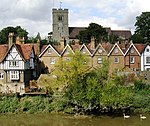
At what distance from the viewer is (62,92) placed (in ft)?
149

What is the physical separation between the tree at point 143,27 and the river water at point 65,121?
53.2 m

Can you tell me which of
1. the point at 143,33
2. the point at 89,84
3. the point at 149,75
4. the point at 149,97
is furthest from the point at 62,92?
the point at 143,33

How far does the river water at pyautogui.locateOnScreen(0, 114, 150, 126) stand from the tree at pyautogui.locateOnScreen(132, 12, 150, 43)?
53240 millimetres

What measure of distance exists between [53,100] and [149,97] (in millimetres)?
13115

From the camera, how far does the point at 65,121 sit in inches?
1601

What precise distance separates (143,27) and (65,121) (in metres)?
61.0

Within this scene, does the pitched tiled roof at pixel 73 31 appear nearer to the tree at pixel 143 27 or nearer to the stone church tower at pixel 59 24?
the stone church tower at pixel 59 24

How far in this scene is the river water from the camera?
129 feet

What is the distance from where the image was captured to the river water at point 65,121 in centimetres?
3919

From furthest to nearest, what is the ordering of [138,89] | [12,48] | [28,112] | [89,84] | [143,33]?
[143,33] → [12,48] → [138,89] → [28,112] → [89,84]

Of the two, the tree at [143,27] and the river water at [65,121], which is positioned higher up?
the tree at [143,27]

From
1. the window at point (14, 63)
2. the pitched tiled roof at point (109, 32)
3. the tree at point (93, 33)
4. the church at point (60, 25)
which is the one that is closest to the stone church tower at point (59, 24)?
the church at point (60, 25)

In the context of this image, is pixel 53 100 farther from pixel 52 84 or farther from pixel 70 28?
pixel 70 28

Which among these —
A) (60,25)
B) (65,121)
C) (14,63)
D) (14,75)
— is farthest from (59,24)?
(65,121)
